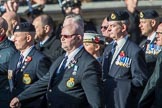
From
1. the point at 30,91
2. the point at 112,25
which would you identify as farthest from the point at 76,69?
the point at 112,25

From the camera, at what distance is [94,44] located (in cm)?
924

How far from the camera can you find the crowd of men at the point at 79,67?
739 centimetres

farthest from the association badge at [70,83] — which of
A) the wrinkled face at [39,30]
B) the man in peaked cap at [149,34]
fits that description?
the wrinkled face at [39,30]

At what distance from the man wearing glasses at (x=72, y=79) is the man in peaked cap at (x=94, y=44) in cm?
136

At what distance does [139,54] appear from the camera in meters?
8.38

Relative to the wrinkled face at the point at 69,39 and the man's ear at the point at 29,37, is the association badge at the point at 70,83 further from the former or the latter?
the man's ear at the point at 29,37

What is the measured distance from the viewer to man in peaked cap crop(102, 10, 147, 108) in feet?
27.2

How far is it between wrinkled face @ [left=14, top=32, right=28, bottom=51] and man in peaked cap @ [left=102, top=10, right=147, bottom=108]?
40.4 inches

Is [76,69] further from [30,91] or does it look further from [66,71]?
[30,91]

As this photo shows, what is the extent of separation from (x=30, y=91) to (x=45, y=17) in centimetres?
262

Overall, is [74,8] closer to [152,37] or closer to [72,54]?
[152,37]

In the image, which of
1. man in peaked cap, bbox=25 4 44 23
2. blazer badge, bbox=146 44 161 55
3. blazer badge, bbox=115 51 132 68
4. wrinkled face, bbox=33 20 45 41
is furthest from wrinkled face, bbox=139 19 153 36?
man in peaked cap, bbox=25 4 44 23

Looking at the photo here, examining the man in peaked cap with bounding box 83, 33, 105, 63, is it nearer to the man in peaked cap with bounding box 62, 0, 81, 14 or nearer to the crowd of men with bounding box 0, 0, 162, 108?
the crowd of men with bounding box 0, 0, 162, 108

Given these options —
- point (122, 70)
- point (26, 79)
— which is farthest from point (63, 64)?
point (122, 70)
